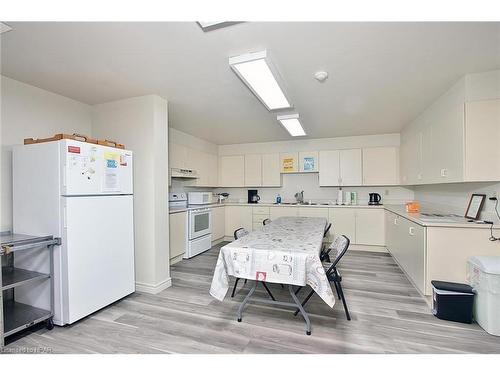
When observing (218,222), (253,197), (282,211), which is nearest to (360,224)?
(282,211)

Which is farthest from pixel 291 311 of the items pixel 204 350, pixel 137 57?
pixel 137 57

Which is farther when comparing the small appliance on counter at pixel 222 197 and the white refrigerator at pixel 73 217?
the small appliance on counter at pixel 222 197

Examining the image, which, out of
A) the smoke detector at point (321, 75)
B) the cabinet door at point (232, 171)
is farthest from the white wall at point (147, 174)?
the cabinet door at point (232, 171)

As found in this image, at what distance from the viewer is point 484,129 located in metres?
2.32

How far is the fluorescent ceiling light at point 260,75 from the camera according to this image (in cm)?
188

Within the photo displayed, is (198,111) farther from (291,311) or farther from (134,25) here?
(291,311)

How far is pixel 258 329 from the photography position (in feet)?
6.87

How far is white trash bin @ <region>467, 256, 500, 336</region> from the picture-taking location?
6.45 ft

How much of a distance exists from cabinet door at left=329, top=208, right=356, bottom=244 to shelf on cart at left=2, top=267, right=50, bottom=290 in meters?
4.47

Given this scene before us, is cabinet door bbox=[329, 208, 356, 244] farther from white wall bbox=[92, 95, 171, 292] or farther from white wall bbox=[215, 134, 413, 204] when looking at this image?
white wall bbox=[92, 95, 171, 292]

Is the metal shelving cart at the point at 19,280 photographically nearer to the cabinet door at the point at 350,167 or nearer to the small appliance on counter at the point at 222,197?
the small appliance on counter at the point at 222,197

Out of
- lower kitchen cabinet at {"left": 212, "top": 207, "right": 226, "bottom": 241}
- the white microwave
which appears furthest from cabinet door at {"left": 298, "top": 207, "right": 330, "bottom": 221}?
the white microwave

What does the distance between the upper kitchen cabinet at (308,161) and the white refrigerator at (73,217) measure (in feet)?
12.6
